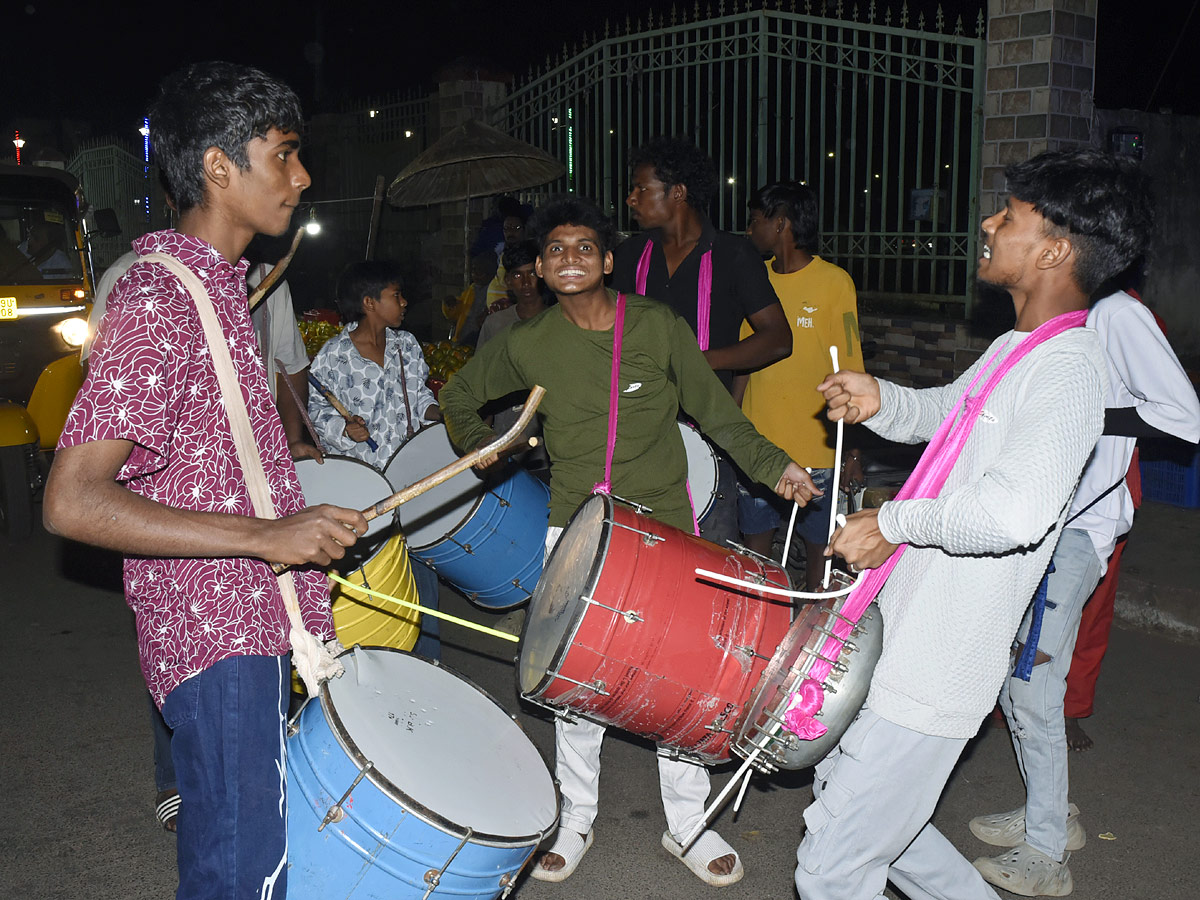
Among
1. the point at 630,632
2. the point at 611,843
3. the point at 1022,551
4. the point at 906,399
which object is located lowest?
the point at 611,843

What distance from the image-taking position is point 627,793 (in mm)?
4008

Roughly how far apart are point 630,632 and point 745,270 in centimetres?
248

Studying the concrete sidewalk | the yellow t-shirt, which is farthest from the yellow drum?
the concrete sidewalk

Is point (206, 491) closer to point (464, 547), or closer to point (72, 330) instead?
point (464, 547)

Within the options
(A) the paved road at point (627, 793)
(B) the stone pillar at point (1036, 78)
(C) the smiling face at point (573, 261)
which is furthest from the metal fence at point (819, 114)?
(A) the paved road at point (627, 793)

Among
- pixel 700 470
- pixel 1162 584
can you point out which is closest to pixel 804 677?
pixel 700 470

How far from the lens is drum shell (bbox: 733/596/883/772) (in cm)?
216

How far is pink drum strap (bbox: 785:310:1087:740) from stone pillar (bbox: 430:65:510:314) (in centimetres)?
961

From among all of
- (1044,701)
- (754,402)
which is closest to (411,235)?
(754,402)

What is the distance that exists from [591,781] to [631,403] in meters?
1.20

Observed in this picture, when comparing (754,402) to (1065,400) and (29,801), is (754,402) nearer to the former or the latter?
(1065,400)

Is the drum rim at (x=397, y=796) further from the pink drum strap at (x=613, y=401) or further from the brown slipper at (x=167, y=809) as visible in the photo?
the brown slipper at (x=167, y=809)

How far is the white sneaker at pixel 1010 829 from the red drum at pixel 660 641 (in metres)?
1.55

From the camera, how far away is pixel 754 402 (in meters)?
5.07
